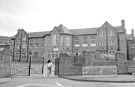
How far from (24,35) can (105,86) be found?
47.9 metres

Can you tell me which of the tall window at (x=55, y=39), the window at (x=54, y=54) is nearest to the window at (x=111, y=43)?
the tall window at (x=55, y=39)

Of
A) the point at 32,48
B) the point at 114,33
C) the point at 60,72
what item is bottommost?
the point at 60,72

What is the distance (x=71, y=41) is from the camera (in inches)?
1902

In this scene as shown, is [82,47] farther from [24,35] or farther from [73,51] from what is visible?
[24,35]

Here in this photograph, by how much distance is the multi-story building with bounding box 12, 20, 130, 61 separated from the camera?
44.3 metres

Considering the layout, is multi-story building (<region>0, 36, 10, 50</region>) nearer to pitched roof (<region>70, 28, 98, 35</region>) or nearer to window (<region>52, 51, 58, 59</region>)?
window (<region>52, 51, 58, 59</region>)

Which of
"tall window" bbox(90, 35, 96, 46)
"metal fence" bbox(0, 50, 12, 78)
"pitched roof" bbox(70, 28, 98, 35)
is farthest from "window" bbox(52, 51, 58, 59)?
"metal fence" bbox(0, 50, 12, 78)

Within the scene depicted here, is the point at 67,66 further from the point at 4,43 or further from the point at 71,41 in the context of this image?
the point at 4,43

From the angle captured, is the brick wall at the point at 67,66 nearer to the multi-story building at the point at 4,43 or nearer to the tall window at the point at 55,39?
the tall window at the point at 55,39

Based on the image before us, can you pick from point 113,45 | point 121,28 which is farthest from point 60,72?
point 121,28

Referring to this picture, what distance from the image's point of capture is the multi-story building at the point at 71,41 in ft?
145

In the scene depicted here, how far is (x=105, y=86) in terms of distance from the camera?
34.9 ft

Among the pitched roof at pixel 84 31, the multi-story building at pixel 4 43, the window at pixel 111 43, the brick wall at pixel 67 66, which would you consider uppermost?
the pitched roof at pixel 84 31

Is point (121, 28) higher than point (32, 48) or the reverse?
higher
